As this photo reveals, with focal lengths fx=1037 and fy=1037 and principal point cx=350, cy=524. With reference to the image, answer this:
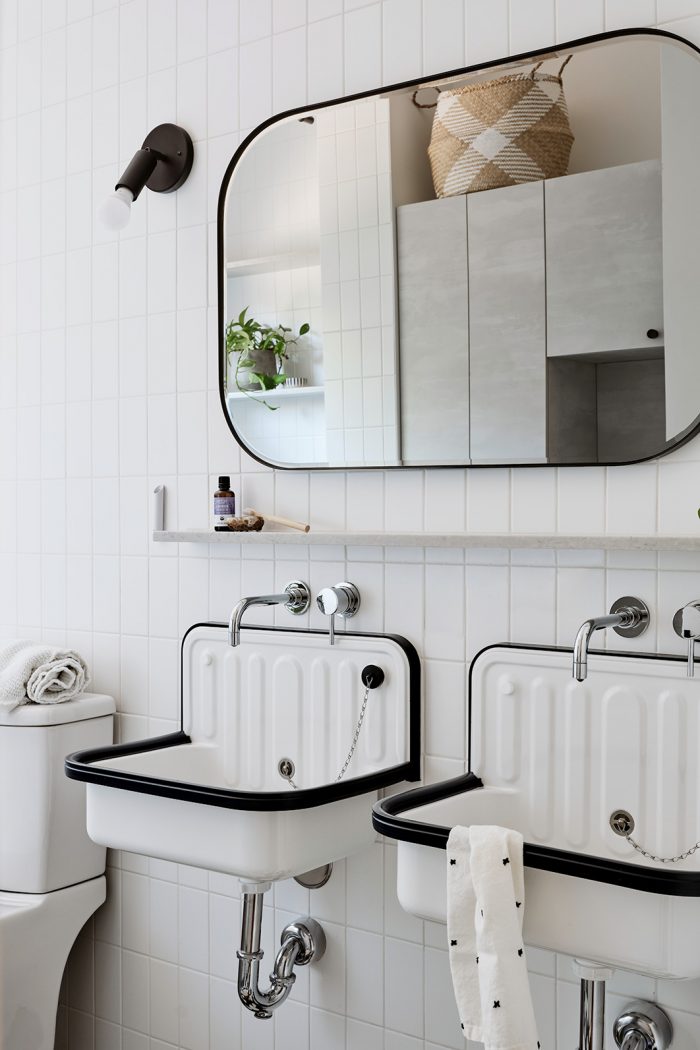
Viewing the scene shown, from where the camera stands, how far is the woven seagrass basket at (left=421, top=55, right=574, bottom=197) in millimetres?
1637

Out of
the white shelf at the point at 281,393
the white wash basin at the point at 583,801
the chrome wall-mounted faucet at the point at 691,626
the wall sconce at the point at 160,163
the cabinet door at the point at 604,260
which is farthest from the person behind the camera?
the wall sconce at the point at 160,163

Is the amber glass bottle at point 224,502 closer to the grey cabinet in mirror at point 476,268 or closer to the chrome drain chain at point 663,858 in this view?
the grey cabinet in mirror at point 476,268

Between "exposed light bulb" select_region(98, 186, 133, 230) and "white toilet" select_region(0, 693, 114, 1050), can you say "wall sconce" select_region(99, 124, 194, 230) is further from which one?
"white toilet" select_region(0, 693, 114, 1050)

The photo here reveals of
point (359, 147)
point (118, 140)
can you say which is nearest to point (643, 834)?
point (359, 147)

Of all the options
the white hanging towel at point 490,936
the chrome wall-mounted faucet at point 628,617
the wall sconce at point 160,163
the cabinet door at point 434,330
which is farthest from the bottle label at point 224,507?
the white hanging towel at point 490,936

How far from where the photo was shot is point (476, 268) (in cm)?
171

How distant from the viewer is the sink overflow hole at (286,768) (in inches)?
74.3

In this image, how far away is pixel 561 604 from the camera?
1.64 meters

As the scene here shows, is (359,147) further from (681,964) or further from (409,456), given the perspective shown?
(681,964)

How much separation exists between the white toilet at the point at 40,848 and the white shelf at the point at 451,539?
47 cm

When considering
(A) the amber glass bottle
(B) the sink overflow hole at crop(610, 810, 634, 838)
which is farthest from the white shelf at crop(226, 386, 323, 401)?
(B) the sink overflow hole at crop(610, 810, 634, 838)

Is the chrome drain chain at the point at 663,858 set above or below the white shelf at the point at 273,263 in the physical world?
below

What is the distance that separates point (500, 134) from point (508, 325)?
1.01ft

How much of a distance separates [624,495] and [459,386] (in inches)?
13.0
